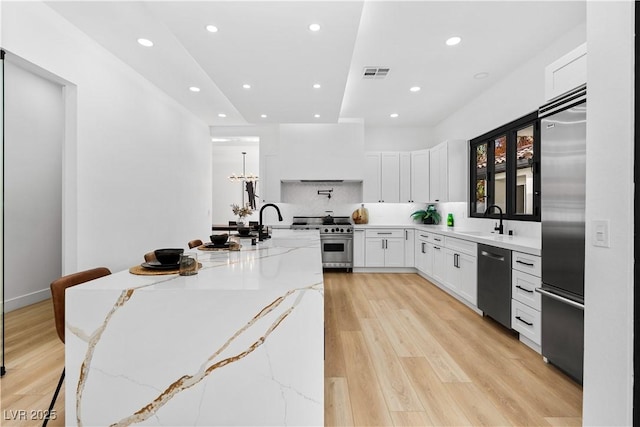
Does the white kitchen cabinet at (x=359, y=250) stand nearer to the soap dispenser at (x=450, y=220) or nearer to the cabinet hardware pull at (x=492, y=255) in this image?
the soap dispenser at (x=450, y=220)

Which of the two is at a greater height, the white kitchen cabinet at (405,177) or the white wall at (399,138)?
the white wall at (399,138)

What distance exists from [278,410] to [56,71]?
10.7 ft

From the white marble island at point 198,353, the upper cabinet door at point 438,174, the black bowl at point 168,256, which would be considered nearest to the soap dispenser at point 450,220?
the upper cabinet door at point 438,174

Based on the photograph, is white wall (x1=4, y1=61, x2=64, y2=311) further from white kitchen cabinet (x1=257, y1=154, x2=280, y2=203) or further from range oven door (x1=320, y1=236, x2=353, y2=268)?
range oven door (x1=320, y1=236, x2=353, y2=268)

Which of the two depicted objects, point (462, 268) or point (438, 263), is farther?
point (438, 263)

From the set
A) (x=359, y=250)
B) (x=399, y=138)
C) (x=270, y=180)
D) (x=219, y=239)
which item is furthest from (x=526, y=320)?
(x=270, y=180)

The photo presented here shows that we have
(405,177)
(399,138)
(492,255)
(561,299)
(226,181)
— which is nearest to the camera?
(561,299)

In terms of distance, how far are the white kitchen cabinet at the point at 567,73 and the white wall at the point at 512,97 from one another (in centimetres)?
98

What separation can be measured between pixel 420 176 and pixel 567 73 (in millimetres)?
3604

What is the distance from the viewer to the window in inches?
137

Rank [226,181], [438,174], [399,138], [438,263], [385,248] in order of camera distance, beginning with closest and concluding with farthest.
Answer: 1. [438,263]
2. [438,174]
3. [385,248]
4. [399,138]
5. [226,181]

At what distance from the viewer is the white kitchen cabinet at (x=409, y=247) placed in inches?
217

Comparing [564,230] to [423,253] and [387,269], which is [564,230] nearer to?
[423,253]

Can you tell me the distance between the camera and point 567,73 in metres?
2.06
